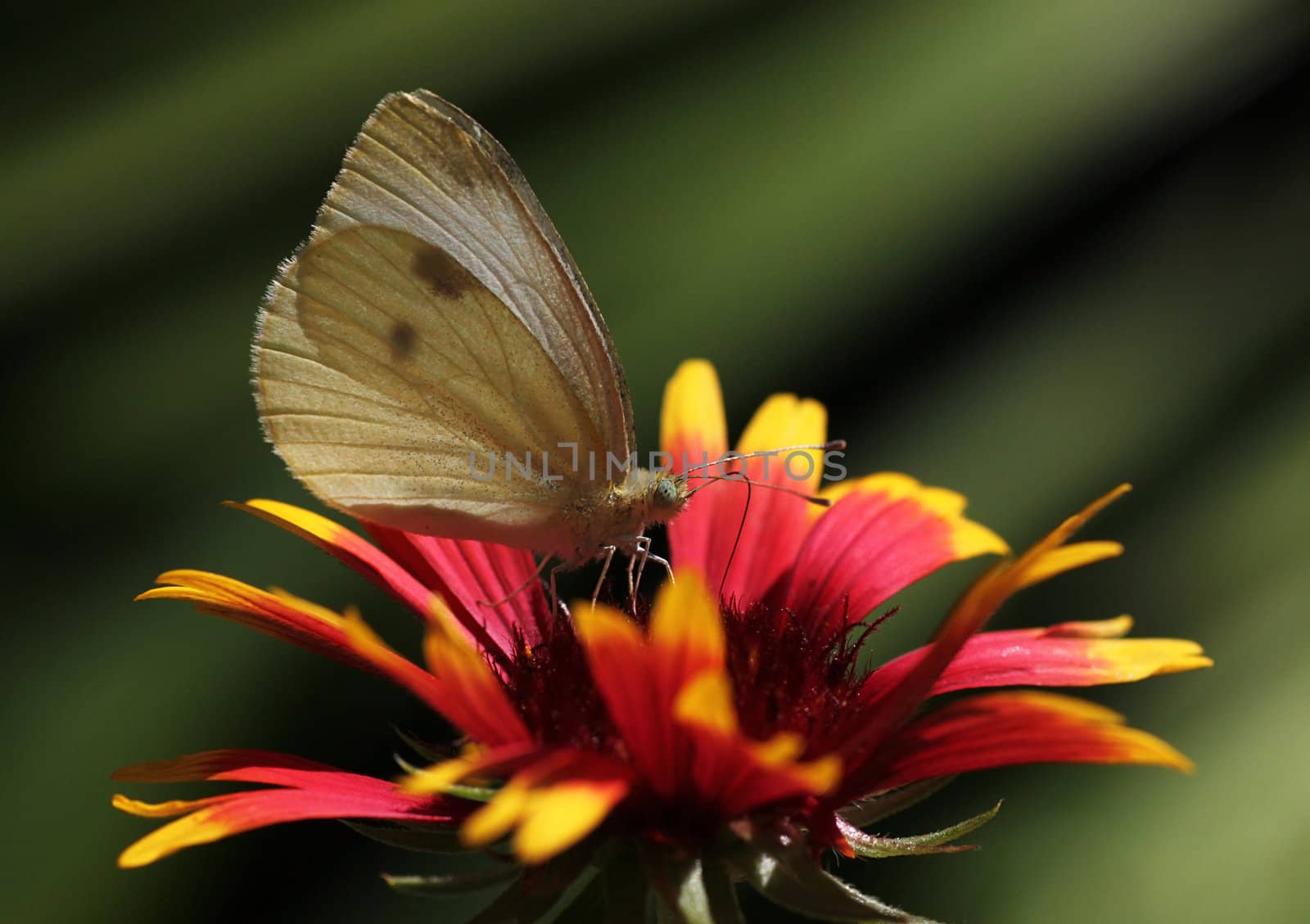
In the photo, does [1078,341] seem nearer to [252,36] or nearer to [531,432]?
[531,432]

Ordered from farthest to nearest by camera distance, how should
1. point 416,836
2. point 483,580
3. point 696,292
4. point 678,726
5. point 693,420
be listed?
point 696,292, point 693,420, point 483,580, point 416,836, point 678,726

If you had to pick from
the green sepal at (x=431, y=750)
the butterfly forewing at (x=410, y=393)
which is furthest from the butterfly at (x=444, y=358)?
the green sepal at (x=431, y=750)

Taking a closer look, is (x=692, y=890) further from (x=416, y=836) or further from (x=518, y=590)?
(x=518, y=590)

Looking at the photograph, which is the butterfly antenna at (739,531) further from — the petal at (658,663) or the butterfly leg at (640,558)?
the petal at (658,663)

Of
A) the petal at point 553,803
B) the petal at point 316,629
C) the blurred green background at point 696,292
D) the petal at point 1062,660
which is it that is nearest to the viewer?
the petal at point 553,803

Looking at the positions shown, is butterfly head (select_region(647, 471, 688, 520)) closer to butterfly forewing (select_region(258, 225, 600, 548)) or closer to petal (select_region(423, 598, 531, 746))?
butterfly forewing (select_region(258, 225, 600, 548))

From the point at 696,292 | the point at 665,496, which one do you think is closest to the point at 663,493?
the point at 665,496

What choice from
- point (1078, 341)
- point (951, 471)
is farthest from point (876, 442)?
point (1078, 341)

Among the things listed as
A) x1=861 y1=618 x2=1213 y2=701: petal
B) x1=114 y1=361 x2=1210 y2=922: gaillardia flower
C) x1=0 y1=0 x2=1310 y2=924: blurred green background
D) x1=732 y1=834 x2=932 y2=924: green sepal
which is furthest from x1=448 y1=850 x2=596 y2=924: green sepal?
x1=0 y1=0 x2=1310 y2=924: blurred green background
